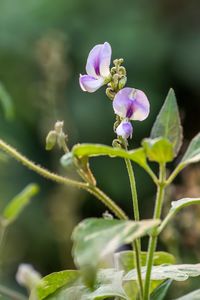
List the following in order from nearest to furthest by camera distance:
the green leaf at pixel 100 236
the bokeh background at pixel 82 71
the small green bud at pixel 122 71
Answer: the green leaf at pixel 100 236 < the small green bud at pixel 122 71 < the bokeh background at pixel 82 71

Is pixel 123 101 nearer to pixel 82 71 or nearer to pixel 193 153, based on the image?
pixel 193 153

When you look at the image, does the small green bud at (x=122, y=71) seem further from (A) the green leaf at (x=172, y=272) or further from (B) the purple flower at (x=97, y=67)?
(A) the green leaf at (x=172, y=272)

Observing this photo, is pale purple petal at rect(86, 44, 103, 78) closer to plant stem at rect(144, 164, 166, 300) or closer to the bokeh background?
plant stem at rect(144, 164, 166, 300)

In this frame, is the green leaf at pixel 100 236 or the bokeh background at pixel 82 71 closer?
the green leaf at pixel 100 236

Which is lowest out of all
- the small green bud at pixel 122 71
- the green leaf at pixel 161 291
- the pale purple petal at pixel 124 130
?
the green leaf at pixel 161 291

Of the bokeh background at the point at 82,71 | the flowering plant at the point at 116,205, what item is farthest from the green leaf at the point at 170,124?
the bokeh background at the point at 82,71

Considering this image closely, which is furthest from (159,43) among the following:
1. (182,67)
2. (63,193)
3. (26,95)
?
(63,193)

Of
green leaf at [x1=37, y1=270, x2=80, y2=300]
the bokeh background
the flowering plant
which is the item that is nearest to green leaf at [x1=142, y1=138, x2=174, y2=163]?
the flowering plant
